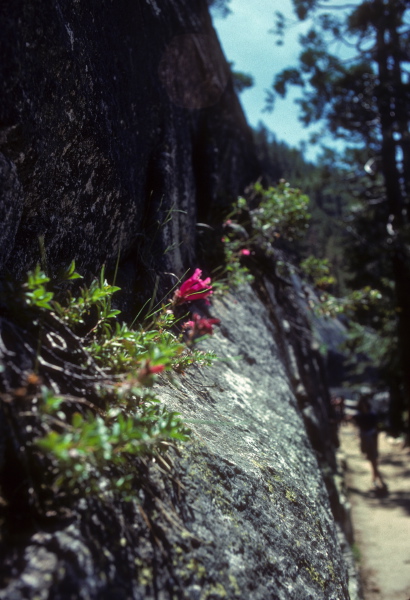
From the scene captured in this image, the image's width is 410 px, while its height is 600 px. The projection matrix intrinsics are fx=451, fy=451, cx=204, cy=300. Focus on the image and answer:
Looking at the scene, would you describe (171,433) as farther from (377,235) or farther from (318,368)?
(377,235)

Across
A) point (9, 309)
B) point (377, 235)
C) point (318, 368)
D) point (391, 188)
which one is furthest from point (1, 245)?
point (377, 235)

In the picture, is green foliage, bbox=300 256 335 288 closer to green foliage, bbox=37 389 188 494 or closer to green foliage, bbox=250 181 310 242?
green foliage, bbox=250 181 310 242

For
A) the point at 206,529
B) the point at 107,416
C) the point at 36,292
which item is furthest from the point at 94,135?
the point at 206,529

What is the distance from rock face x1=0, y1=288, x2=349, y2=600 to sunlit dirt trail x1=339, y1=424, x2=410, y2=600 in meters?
2.90

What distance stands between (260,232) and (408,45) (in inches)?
352

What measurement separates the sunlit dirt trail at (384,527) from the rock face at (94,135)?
414 cm

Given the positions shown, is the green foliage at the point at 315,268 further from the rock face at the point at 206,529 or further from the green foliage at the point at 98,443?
the green foliage at the point at 98,443

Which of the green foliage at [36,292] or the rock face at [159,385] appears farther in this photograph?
the green foliage at [36,292]

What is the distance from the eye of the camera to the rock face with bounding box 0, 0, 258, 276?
6.04 ft

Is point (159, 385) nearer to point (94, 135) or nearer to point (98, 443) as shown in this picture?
point (98, 443)

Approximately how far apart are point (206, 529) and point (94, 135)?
6.40 ft

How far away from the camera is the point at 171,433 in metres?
1.39

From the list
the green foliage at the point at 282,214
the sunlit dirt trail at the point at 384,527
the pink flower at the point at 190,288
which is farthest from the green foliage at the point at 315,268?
the pink flower at the point at 190,288

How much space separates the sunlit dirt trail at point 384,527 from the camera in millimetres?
4880
